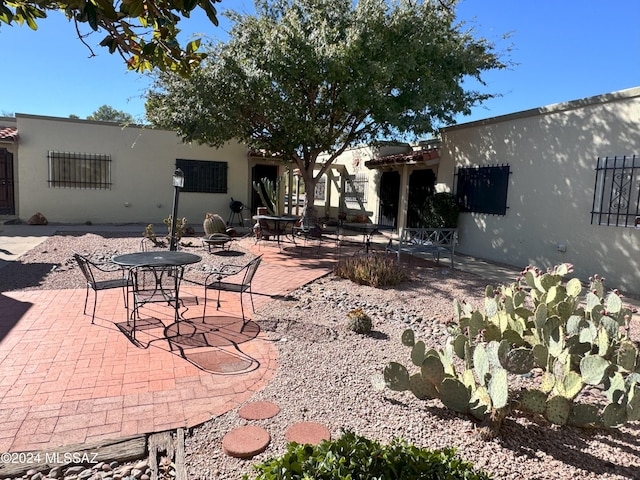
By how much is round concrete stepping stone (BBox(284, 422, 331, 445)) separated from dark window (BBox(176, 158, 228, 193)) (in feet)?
46.7

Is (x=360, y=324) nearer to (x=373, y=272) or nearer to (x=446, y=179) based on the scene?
(x=373, y=272)

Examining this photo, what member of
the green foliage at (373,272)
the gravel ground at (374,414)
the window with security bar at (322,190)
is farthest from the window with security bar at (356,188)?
the gravel ground at (374,414)

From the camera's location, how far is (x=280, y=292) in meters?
6.74

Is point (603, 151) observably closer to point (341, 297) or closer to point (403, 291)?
point (403, 291)

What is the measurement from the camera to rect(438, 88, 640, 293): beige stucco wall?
7.60 meters

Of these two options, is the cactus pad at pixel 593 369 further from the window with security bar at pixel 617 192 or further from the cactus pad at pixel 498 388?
the window with security bar at pixel 617 192

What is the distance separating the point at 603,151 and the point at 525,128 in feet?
6.50

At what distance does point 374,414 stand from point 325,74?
816cm

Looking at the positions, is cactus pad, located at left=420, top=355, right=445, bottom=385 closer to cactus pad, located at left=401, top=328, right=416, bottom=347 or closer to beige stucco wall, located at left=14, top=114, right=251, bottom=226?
cactus pad, located at left=401, top=328, right=416, bottom=347

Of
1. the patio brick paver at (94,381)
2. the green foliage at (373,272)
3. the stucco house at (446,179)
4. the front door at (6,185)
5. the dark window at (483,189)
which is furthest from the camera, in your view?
the front door at (6,185)

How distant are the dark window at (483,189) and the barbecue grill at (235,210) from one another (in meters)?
8.38

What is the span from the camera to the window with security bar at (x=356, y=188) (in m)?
17.2

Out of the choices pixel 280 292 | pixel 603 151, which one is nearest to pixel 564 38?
pixel 603 151

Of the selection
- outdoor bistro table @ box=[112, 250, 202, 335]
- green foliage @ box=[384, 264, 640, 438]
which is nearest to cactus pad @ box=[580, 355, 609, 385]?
green foliage @ box=[384, 264, 640, 438]
